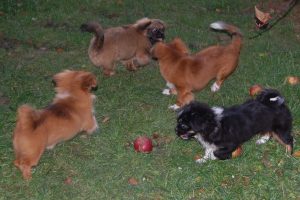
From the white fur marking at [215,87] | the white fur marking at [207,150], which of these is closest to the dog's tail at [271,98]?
the white fur marking at [207,150]

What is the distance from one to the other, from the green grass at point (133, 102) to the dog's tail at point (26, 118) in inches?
27.4

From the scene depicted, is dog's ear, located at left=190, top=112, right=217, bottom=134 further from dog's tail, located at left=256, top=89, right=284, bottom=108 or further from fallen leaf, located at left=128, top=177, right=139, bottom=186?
fallen leaf, located at left=128, top=177, right=139, bottom=186

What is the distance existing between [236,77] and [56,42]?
3474 millimetres

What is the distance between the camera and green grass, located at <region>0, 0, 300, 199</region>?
217 inches

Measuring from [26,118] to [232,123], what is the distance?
88.7 inches

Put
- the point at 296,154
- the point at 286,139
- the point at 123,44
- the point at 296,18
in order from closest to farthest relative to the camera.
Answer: the point at 286,139 → the point at 296,154 → the point at 123,44 → the point at 296,18

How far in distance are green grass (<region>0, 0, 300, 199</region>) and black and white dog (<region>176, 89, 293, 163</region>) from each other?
22cm

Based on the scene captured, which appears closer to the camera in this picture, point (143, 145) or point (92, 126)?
point (143, 145)

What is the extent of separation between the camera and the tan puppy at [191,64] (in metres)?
6.91

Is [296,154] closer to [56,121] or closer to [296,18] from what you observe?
[56,121]

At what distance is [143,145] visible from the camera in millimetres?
6062

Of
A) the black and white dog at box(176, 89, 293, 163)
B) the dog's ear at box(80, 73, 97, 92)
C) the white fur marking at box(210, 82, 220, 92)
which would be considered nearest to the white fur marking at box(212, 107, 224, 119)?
the black and white dog at box(176, 89, 293, 163)

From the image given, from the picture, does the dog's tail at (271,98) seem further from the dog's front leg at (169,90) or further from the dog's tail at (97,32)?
the dog's tail at (97,32)

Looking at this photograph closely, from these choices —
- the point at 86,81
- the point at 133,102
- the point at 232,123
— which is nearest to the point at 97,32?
the point at 133,102
